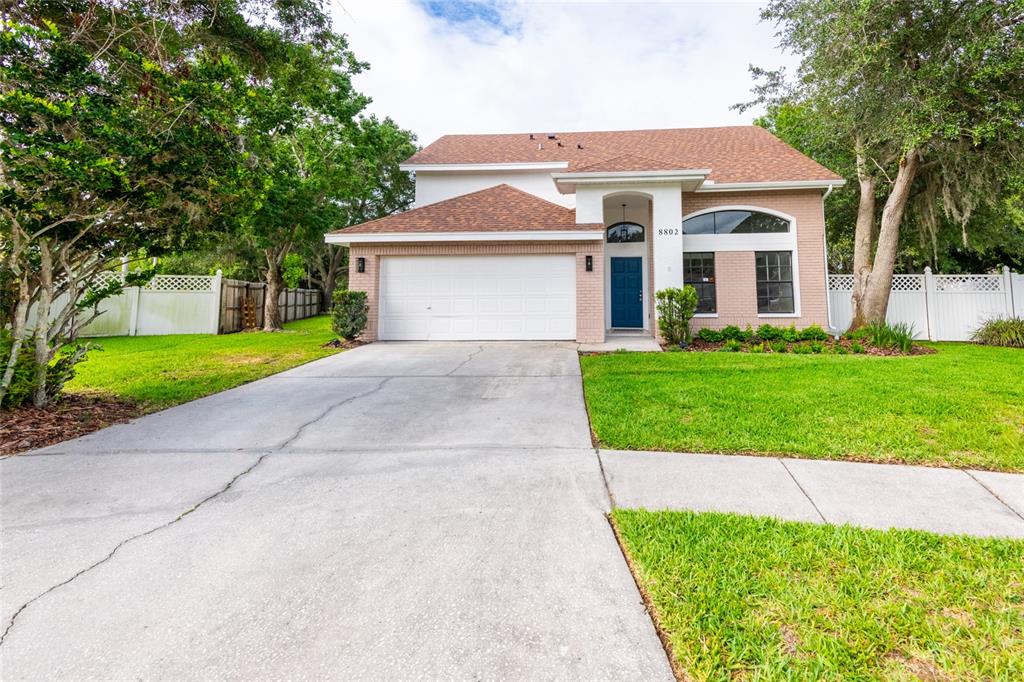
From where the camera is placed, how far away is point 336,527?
8.25ft

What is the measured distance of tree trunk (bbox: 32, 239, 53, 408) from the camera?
4625mm

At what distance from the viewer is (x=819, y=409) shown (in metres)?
4.67

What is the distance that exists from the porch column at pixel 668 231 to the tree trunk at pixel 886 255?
17.1 ft

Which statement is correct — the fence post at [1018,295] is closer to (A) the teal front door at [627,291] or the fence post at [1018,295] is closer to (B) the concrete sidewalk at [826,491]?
(A) the teal front door at [627,291]

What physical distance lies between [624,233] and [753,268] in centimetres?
358

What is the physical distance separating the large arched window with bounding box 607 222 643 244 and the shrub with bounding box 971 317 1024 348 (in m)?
9.38

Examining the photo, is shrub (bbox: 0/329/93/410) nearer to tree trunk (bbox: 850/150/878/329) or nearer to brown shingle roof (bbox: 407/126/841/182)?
brown shingle roof (bbox: 407/126/841/182)

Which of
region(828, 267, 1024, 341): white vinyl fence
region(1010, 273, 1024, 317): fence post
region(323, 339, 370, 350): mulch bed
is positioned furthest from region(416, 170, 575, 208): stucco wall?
region(1010, 273, 1024, 317): fence post

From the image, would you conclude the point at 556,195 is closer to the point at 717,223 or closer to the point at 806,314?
the point at 717,223

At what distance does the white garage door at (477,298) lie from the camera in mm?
10719

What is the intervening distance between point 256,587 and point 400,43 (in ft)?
29.3

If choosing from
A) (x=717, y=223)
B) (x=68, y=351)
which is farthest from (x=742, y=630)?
(x=717, y=223)

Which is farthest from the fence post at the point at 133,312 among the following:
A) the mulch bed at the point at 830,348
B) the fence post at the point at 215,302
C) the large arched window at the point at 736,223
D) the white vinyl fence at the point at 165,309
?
the large arched window at the point at 736,223

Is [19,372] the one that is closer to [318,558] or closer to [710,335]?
[318,558]
